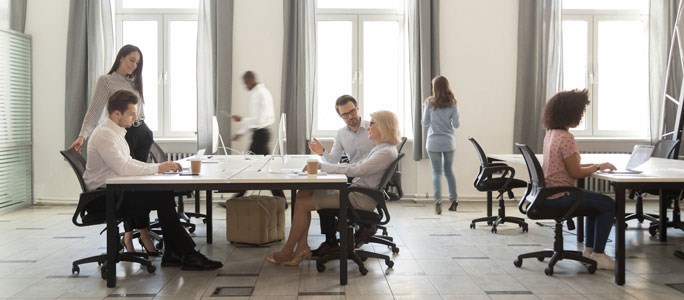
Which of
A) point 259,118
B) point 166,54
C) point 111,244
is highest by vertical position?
point 166,54

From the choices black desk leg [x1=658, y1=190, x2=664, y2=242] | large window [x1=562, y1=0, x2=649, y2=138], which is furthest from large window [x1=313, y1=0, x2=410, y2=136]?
black desk leg [x1=658, y1=190, x2=664, y2=242]

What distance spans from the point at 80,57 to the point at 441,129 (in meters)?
3.98

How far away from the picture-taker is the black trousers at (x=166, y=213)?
168 inches

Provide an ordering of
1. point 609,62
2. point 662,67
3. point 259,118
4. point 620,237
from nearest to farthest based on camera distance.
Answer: point 620,237
point 259,118
point 662,67
point 609,62

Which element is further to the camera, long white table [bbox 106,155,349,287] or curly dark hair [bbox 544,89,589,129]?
curly dark hair [bbox 544,89,589,129]

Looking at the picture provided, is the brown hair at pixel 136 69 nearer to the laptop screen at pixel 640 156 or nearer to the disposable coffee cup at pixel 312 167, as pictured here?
the disposable coffee cup at pixel 312 167

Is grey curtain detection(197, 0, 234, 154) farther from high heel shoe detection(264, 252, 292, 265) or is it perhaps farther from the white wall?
high heel shoe detection(264, 252, 292, 265)

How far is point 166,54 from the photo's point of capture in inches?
320

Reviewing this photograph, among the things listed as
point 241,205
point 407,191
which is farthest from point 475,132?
point 241,205

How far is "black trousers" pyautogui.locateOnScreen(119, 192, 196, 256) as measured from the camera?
4.27 metres

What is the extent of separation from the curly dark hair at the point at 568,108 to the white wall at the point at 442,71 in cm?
385

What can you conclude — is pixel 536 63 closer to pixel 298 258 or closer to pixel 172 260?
pixel 298 258

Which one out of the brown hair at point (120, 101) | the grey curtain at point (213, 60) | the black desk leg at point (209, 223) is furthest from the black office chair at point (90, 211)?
the grey curtain at point (213, 60)

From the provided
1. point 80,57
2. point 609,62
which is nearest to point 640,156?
point 609,62
